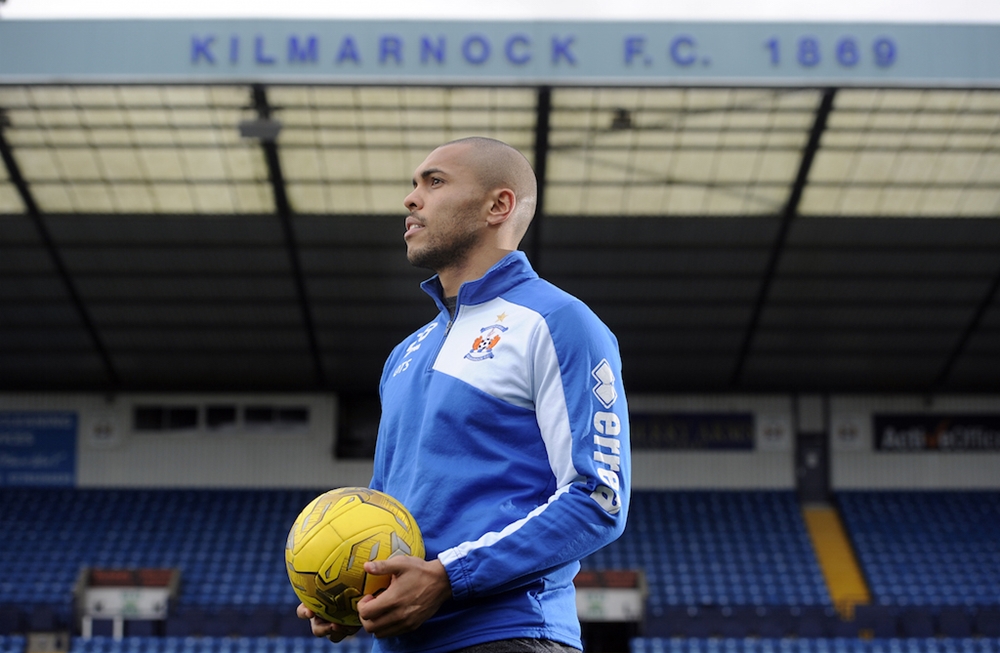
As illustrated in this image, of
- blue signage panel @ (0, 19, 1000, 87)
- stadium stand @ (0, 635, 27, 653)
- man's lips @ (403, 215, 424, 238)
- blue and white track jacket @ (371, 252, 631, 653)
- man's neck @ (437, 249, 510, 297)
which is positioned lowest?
stadium stand @ (0, 635, 27, 653)

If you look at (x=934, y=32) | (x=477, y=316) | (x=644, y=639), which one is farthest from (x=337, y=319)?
(x=477, y=316)

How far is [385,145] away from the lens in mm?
19438

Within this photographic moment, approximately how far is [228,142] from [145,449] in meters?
10.5

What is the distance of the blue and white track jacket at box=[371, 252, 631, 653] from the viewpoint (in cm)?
223

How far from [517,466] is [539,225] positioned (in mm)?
18462

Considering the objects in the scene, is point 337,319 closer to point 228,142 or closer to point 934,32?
point 228,142

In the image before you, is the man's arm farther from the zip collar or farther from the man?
the zip collar

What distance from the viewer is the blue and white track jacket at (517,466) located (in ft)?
7.31

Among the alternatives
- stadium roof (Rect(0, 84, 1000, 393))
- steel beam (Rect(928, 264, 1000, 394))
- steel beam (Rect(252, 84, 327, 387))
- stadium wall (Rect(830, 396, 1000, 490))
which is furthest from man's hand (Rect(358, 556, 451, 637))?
stadium wall (Rect(830, 396, 1000, 490))

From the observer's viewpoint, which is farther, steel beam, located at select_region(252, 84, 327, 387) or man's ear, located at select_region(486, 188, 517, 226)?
steel beam, located at select_region(252, 84, 327, 387)

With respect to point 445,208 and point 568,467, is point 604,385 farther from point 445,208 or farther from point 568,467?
point 445,208

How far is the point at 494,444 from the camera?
2365 millimetres

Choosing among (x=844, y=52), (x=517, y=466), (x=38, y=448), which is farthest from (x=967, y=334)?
(x=517, y=466)

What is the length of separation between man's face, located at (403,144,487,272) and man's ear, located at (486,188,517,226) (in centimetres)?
2
